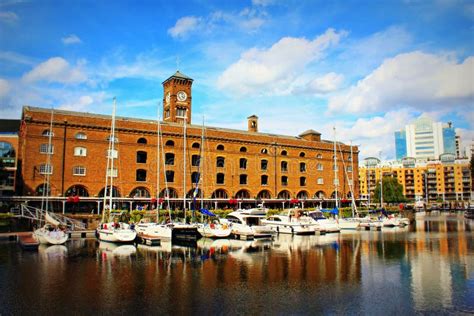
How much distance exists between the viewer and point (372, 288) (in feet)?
60.2

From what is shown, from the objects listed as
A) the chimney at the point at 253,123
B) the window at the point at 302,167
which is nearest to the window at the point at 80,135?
the chimney at the point at 253,123

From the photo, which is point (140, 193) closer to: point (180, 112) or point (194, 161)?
point (194, 161)

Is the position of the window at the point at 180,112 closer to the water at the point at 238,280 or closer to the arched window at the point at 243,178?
the arched window at the point at 243,178

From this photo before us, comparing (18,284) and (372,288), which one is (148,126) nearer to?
(18,284)

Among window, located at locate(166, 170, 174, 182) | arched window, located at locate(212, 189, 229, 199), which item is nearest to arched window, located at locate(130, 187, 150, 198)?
window, located at locate(166, 170, 174, 182)

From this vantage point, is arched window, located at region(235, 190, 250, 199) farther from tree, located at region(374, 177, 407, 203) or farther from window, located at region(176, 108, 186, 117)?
tree, located at region(374, 177, 407, 203)

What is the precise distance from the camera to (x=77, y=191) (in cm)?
5047

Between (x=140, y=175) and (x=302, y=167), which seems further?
(x=302, y=167)

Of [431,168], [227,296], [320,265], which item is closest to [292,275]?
[320,265]

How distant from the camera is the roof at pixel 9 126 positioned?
75719 mm

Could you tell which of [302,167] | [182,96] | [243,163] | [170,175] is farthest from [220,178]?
[182,96]

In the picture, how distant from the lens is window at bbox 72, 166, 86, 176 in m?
50.3

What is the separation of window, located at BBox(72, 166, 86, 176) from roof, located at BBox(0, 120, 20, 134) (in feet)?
111

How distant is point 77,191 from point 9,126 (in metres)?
37.6
